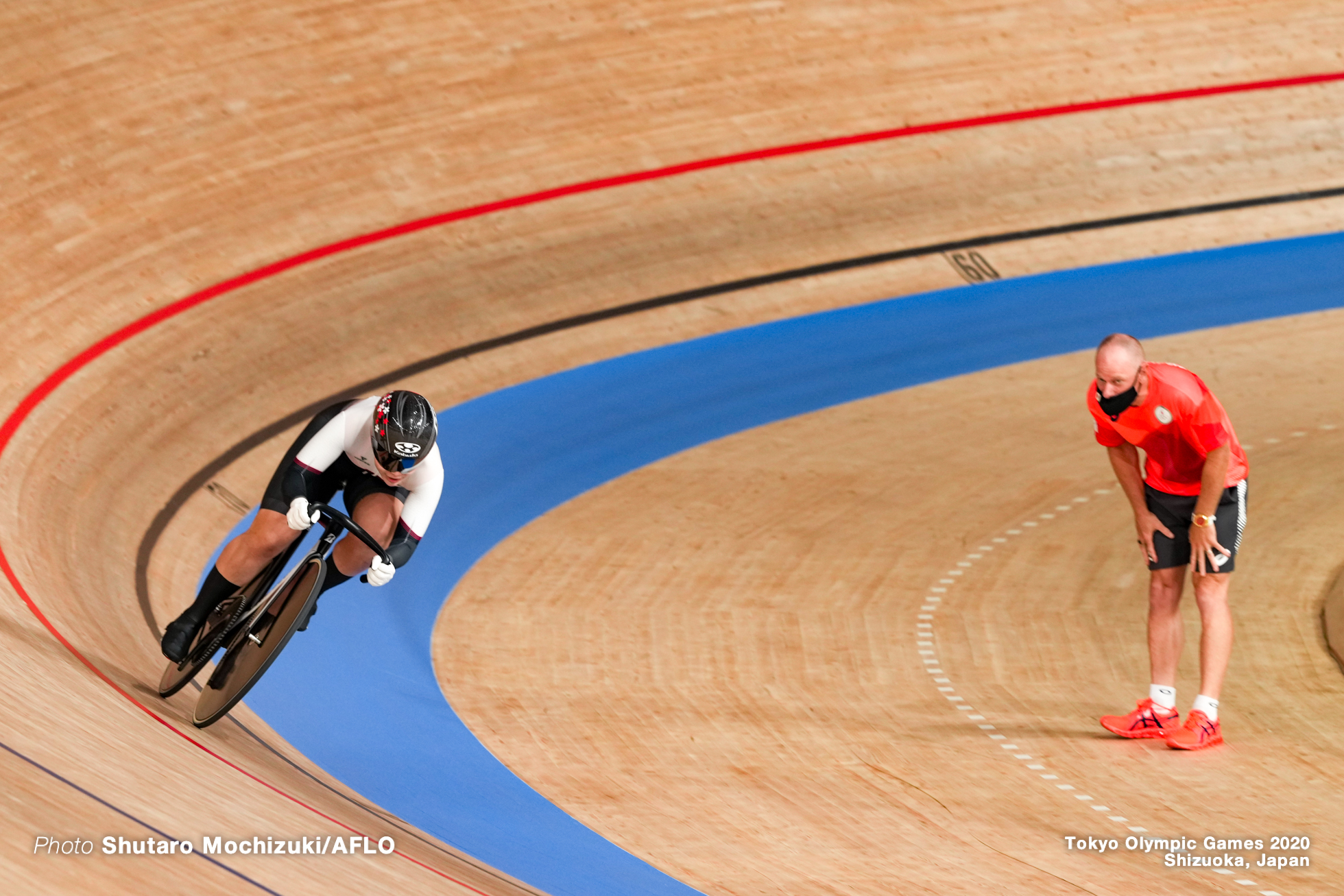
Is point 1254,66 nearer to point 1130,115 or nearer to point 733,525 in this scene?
point 1130,115

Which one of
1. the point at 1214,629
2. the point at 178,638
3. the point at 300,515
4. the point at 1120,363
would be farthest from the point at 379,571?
the point at 1214,629

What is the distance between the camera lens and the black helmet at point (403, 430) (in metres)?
3.46

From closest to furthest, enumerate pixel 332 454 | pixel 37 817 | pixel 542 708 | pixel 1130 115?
pixel 37 817 < pixel 332 454 < pixel 542 708 < pixel 1130 115

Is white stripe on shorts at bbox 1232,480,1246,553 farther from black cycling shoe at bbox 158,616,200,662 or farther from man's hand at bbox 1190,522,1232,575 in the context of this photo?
black cycling shoe at bbox 158,616,200,662

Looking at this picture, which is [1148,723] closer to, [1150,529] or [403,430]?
[1150,529]

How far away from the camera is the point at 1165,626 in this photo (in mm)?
3932

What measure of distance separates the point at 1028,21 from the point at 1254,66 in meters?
1.48

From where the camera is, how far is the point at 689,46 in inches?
315

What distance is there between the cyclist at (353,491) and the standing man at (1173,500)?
176 cm

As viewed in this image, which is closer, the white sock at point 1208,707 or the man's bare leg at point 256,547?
the man's bare leg at point 256,547

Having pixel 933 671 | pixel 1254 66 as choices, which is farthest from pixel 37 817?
pixel 1254 66

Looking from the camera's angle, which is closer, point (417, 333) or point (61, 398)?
point (61, 398)

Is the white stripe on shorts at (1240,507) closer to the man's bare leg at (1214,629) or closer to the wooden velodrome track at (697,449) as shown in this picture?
the man's bare leg at (1214,629)

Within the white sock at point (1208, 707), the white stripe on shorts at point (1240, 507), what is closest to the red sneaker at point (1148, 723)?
the white sock at point (1208, 707)
